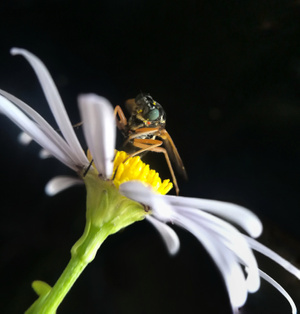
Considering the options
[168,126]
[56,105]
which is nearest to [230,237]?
[56,105]

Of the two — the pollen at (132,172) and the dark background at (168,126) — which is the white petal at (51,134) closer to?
the pollen at (132,172)

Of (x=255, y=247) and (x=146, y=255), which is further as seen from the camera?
(x=146, y=255)

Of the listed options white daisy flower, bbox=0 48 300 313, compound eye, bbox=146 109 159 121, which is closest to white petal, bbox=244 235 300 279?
white daisy flower, bbox=0 48 300 313

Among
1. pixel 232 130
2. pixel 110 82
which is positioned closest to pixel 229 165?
pixel 232 130

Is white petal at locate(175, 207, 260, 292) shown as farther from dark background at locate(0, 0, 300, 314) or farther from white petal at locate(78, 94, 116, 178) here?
dark background at locate(0, 0, 300, 314)

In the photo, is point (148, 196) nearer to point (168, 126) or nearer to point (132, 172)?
point (132, 172)

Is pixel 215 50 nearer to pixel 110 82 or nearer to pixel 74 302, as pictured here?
pixel 110 82

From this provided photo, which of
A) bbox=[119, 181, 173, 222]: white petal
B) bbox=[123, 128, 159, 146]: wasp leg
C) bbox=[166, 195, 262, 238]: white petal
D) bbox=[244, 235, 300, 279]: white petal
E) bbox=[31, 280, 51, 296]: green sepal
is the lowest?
bbox=[244, 235, 300, 279]: white petal
